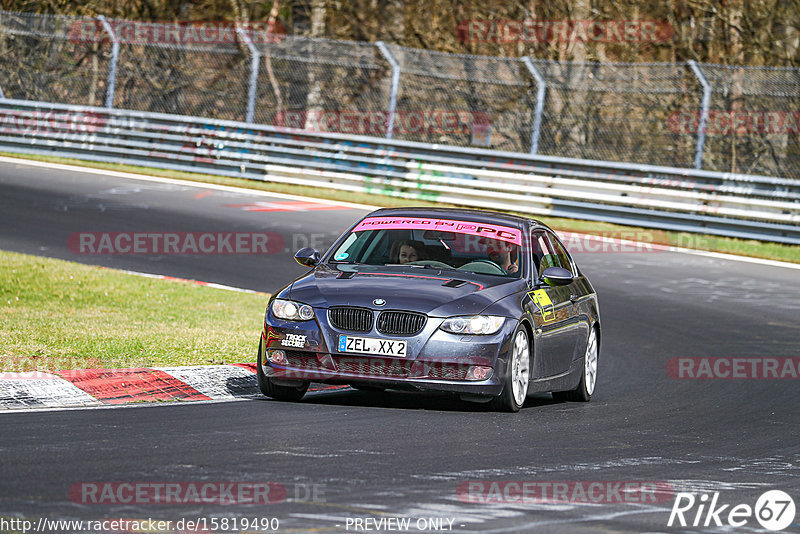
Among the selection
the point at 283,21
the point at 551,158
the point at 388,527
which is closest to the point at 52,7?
the point at 283,21

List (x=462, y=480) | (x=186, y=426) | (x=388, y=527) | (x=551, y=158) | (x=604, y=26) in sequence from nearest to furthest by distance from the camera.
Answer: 1. (x=388, y=527)
2. (x=462, y=480)
3. (x=186, y=426)
4. (x=551, y=158)
5. (x=604, y=26)

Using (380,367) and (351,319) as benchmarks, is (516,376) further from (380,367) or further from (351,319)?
(351,319)

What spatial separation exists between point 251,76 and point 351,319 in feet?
60.6

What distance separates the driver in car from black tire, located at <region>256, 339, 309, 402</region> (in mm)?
1814

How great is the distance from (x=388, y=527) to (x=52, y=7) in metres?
31.7

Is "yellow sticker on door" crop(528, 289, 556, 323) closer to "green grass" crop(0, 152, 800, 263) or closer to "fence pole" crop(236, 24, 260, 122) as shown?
"green grass" crop(0, 152, 800, 263)

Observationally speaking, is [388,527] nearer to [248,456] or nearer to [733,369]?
[248,456]

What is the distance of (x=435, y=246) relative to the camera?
1014 centimetres

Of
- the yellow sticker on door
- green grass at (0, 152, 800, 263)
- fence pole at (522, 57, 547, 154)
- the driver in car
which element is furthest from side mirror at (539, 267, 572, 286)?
fence pole at (522, 57, 547, 154)

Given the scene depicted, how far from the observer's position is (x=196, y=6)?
37.4 meters

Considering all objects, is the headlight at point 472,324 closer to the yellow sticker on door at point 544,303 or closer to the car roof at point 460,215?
the yellow sticker on door at point 544,303

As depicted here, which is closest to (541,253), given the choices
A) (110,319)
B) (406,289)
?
(406,289)

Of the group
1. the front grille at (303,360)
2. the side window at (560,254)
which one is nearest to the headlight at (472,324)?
the front grille at (303,360)

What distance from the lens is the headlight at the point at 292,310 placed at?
8.97 m
